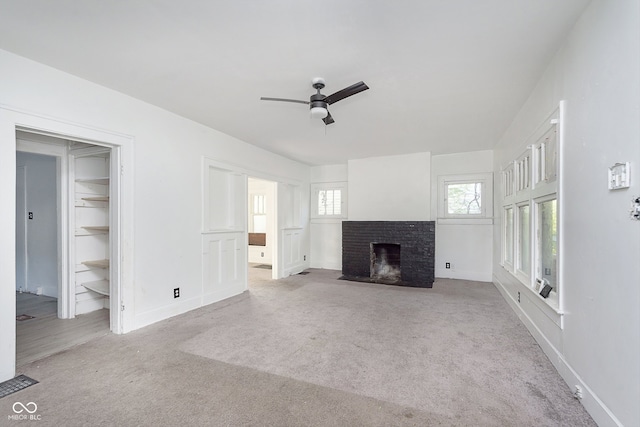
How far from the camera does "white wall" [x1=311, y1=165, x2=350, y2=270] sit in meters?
6.82

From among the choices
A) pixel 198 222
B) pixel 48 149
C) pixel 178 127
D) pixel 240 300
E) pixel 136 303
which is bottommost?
pixel 240 300

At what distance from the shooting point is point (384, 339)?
2932 millimetres

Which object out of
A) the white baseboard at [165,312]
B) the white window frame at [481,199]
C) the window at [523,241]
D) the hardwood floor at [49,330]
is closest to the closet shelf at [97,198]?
the hardwood floor at [49,330]

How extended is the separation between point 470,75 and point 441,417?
2.65 m

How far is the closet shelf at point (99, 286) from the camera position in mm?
3543

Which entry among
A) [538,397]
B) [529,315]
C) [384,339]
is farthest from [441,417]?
[529,315]

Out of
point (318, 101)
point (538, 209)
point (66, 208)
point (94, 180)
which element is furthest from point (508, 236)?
point (66, 208)

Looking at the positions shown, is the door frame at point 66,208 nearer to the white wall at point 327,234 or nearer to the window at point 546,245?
the window at point 546,245

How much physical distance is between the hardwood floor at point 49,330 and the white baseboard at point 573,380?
4.02 m

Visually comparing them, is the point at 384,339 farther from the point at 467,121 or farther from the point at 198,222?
the point at 467,121

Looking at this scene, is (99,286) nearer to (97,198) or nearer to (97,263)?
(97,263)

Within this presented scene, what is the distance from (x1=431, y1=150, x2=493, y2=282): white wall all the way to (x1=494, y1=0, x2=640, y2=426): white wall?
3.41 meters

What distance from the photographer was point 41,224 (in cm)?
455

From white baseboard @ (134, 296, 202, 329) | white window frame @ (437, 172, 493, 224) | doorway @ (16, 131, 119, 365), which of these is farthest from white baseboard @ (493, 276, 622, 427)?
doorway @ (16, 131, 119, 365)
